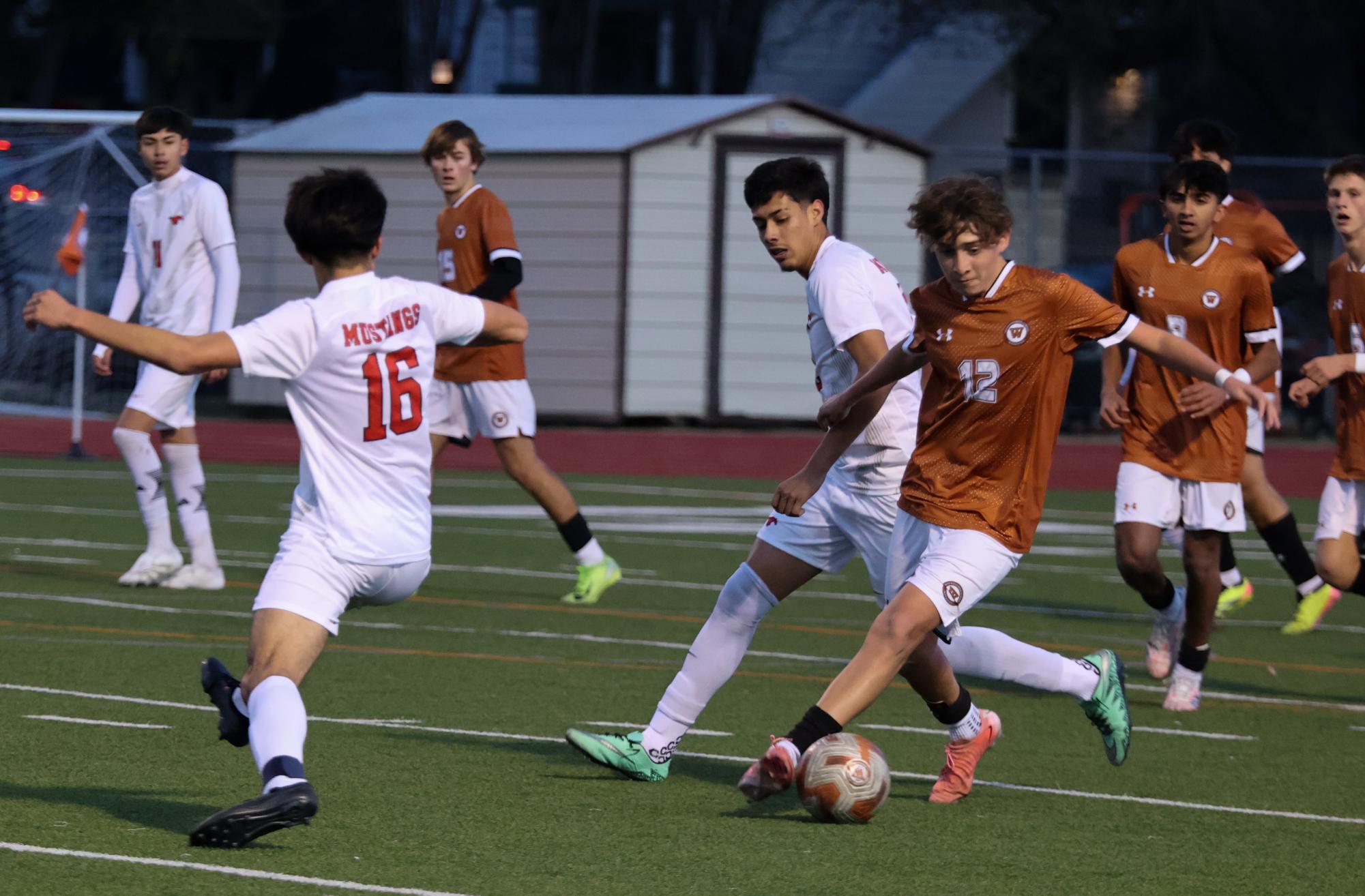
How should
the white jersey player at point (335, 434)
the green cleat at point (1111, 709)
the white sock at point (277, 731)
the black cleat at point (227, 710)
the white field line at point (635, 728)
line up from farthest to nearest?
the white field line at point (635, 728)
the green cleat at point (1111, 709)
the black cleat at point (227, 710)
the white jersey player at point (335, 434)
the white sock at point (277, 731)

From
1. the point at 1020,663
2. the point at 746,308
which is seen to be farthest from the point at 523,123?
the point at 1020,663

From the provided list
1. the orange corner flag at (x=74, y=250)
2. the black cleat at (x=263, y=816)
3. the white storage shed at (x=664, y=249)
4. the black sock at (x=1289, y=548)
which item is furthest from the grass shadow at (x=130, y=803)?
the white storage shed at (x=664, y=249)

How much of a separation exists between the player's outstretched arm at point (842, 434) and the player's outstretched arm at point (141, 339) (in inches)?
Answer: 72.0

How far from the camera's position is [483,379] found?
10891 millimetres

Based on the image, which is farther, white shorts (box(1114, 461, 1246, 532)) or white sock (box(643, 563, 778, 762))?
white shorts (box(1114, 461, 1246, 532))

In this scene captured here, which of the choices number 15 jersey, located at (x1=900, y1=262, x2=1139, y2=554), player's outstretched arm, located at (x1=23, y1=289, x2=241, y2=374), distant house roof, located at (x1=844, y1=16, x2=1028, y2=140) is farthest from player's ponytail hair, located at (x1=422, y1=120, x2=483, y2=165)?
distant house roof, located at (x1=844, y1=16, x2=1028, y2=140)

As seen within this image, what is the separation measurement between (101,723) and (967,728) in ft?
10.3

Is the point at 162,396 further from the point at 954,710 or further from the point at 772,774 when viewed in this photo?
the point at 772,774

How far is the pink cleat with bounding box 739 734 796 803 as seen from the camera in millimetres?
5848

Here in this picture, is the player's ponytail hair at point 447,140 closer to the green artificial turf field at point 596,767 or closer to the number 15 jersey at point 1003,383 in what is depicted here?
the green artificial turf field at point 596,767

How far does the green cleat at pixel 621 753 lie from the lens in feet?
21.5

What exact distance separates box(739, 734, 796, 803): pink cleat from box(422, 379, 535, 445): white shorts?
16.7 ft

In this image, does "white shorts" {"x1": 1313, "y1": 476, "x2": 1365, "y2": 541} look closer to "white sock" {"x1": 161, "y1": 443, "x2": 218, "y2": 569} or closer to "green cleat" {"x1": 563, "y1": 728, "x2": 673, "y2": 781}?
"green cleat" {"x1": 563, "y1": 728, "x2": 673, "y2": 781}

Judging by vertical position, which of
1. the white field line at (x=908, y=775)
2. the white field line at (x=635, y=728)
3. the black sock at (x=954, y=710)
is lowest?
the white field line at (x=635, y=728)
